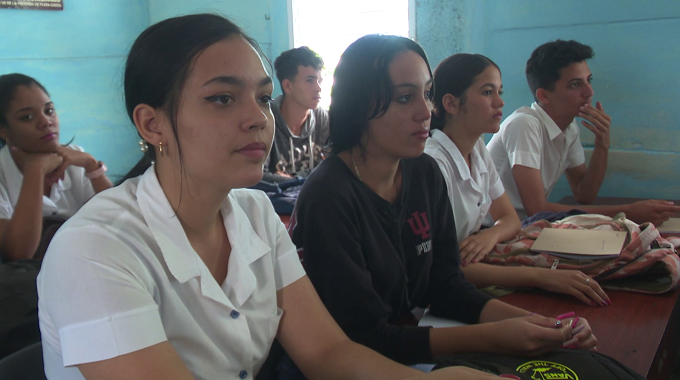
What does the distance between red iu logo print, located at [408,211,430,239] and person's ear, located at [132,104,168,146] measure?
687 mm

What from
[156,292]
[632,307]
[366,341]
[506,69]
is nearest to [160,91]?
[156,292]

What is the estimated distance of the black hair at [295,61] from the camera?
346 cm

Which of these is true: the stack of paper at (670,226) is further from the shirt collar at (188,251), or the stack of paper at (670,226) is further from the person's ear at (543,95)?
the shirt collar at (188,251)

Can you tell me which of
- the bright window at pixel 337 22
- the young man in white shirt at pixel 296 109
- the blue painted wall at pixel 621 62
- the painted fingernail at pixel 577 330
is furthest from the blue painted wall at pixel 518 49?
the painted fingernail at pixel 577 330

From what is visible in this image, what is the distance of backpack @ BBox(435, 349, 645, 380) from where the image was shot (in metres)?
0.94

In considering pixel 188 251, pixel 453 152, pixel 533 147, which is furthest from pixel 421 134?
pixel 533 147

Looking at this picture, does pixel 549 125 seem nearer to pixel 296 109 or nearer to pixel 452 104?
pixel 452 104

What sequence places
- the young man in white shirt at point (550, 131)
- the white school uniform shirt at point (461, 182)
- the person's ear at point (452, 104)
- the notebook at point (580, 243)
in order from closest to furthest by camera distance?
1. the notebook at point (580, 243)
2. the white school uniform shirt at point (461, 182)
3. the person's ear at point (452, 104)
4. the young man in white shirt at point (550, 131)

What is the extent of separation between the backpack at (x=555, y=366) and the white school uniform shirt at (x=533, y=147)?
4.62 feet

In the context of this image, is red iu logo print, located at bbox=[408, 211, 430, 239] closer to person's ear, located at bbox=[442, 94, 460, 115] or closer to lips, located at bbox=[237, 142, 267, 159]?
lips, located at bbox=[237, 142, 267, 159]

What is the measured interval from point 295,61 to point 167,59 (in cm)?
269

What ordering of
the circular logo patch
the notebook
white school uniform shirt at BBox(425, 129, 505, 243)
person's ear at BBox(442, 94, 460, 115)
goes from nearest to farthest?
the circular logo patch < the notebook < white school uniform shirt at BBox(425, 129, 505, 243) < person's ear at BBox(442, 94, 460, 115)

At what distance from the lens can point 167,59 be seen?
855mm

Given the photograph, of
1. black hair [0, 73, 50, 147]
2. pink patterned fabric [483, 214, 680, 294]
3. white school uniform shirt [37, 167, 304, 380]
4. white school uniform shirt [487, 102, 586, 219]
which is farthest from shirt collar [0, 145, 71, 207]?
white school uniform shirt [487, 102, 586, 219]
